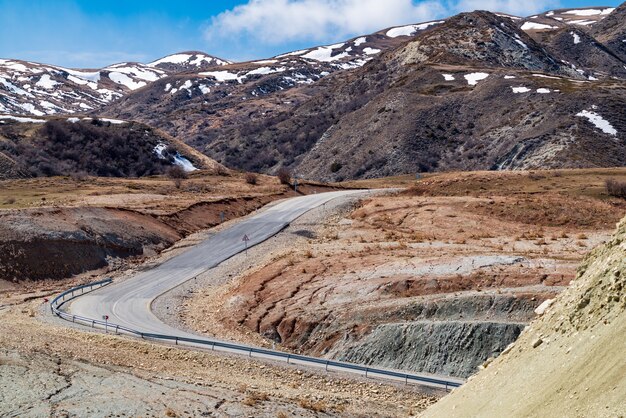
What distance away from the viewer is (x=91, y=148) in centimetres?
10319

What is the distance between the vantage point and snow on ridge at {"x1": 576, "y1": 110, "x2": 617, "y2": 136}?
8434 centimetres

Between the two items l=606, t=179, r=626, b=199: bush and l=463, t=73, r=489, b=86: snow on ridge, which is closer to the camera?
l=606, t=179, r=626, b=199: bush

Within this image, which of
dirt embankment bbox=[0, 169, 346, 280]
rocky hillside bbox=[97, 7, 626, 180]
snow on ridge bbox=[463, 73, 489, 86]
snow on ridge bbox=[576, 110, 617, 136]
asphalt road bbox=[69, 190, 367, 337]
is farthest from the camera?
snow on ridge bbox=[463, 73, 489, 86]

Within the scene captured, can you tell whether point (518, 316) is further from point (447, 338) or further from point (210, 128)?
point (210, 128)

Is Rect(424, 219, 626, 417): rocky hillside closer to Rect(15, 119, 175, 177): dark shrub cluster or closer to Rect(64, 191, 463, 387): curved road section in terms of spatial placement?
Rect(64, 191, 463, 387): curved road section

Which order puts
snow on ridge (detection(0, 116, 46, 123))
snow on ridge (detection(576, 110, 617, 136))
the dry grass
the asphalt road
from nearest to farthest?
the dry grass < the asphalt road < snow on ridge (detection(576, 110, 617, 136)) < snow on ridge (detection(0, 116, 46, 123))

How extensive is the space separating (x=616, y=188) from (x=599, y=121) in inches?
1550

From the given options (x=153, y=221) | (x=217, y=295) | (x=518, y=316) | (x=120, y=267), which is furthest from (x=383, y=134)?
(x=518, y=316)

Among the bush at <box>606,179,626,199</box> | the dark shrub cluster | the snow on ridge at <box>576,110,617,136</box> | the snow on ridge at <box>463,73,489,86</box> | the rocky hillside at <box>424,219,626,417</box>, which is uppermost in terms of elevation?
the snow on ridge at <box>463,73,489,86</box>

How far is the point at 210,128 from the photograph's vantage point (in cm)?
18462

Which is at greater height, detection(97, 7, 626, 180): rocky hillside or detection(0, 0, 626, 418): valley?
detection(97, 7, 626, 180): rocky hillside

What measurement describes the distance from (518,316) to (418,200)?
29043 mm

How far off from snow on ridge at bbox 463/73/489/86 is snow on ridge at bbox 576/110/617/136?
24068 millimetres

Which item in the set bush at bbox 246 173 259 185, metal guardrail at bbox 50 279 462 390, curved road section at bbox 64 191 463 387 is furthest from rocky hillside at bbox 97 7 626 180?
metal guardrail at bbox 50 279 462 390
